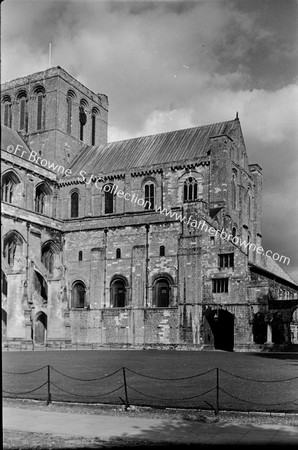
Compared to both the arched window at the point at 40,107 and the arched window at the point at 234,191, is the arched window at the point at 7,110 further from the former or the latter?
the arched window at the point at 234,191

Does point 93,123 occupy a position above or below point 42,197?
above

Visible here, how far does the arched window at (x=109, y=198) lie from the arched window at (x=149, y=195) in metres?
3.71

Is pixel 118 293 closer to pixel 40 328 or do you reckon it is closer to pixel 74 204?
pixel 40 328

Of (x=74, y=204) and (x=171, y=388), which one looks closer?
(x=171, y=388)

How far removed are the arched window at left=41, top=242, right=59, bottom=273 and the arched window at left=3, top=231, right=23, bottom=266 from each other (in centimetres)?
437

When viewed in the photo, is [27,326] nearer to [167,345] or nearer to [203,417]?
[167,345]

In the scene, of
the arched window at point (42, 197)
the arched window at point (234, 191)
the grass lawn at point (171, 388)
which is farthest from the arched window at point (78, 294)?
the grass lawn at point (171, 388)

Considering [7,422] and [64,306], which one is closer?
[7,422]

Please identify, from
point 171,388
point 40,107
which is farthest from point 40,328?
point 171,388

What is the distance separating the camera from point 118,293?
1895 inches

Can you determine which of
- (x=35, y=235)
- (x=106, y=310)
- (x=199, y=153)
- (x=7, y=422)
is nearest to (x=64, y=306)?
(x=106, y=310)

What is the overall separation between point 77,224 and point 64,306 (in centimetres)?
852

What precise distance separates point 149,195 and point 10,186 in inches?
511

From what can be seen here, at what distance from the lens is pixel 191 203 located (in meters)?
46.4
